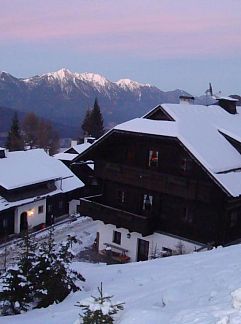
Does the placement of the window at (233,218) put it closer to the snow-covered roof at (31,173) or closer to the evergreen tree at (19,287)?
the evergreen tree at (19,287)

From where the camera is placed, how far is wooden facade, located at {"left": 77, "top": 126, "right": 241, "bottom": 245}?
68.9 ft

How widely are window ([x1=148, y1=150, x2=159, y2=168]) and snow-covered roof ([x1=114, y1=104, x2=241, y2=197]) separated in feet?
4.55

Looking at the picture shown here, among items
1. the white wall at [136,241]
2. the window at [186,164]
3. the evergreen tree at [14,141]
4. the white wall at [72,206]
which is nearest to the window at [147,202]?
the white wall at [136,241]

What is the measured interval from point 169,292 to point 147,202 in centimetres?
1339

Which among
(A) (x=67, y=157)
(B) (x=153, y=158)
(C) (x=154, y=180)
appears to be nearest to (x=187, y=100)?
(B) (x=153, y=158)

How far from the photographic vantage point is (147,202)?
2330 cm

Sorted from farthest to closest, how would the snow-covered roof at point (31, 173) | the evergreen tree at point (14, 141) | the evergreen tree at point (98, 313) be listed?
the evergreen tree at point (14, 141)
the snow-covered roof at point (31, 173)
the evergreen tree at point (98, 313)

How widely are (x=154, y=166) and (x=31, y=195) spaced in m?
12.8

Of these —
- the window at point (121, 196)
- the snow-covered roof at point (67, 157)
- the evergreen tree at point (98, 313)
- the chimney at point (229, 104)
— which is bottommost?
the snow-covered roof at point (67, 157)

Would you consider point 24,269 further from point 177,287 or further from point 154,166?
point 154,166

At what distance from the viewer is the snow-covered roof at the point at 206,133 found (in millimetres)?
19984

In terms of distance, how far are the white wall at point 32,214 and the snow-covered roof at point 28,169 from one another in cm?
161

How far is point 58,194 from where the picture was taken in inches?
1363

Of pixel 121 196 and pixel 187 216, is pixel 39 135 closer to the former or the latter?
pixel 121 196
